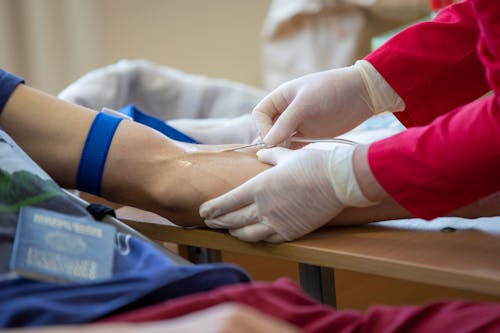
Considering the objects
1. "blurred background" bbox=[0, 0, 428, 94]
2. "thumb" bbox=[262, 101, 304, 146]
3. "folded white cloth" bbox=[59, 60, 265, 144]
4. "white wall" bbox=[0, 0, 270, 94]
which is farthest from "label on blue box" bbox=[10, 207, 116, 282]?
"white wall" bbox=[0, 0, 270, 94]

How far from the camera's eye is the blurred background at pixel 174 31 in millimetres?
3078

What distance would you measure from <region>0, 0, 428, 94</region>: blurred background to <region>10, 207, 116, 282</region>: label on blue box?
2.30m

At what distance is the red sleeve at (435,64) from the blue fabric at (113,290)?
63 centimetres

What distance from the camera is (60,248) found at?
89cm

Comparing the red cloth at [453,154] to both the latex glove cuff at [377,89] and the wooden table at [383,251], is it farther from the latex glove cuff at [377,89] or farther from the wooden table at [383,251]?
the latex glove cuff at [377,89]

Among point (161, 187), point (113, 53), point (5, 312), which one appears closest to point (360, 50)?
point (113, 53)

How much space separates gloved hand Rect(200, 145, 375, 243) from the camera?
1142 mm

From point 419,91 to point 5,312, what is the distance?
926 mm

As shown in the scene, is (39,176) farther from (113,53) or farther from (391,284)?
(113,53)

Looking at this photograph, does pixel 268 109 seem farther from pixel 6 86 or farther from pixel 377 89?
pixel 6 86

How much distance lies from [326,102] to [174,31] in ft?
7.80

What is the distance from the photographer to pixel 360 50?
3.12m

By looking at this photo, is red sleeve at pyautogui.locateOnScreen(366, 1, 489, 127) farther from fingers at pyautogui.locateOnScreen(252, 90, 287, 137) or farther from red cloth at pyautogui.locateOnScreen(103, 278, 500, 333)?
red cloth at pyautogui.locateOnScreen(103, 278, 500, 333)

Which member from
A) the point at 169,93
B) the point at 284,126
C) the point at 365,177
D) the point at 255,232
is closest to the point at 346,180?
the point at 365,177
